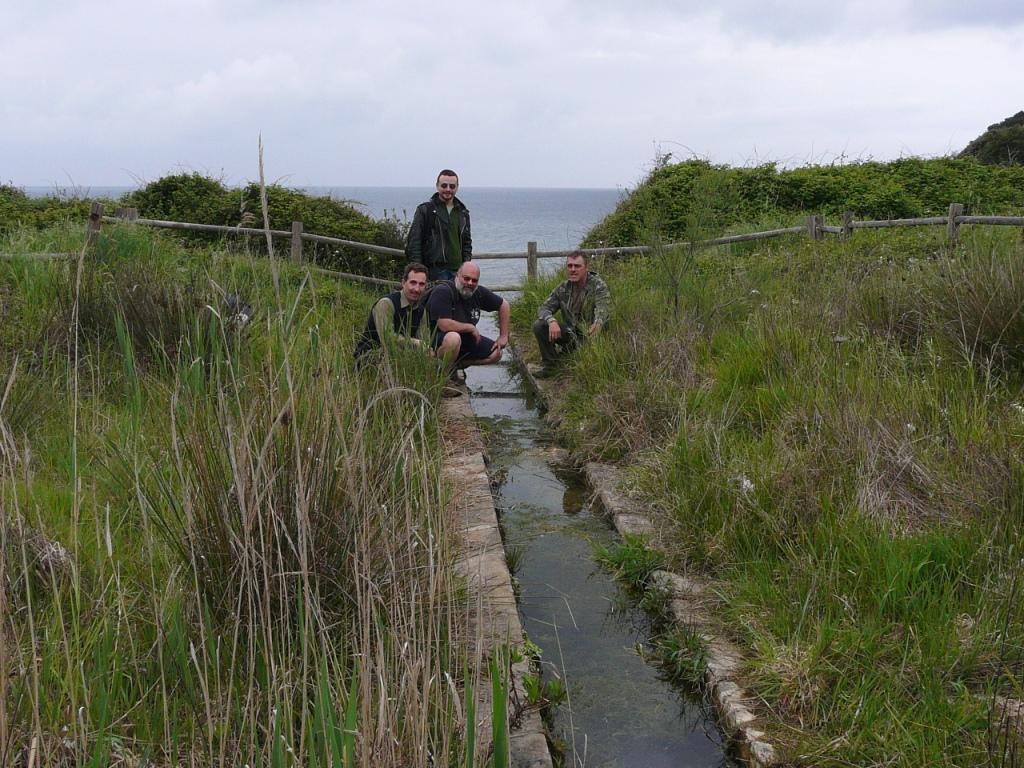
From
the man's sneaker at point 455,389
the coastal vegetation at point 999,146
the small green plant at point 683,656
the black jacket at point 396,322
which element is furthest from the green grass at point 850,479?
the coastal vegetation at point 999,146

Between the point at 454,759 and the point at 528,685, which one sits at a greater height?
the point at 454,759

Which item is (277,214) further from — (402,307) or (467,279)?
(402,307)

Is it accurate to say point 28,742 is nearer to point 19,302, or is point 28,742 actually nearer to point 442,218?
point 19,302

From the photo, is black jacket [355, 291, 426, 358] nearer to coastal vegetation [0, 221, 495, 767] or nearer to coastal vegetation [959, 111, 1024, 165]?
coastal vegetation [0, 221, 495, 767]

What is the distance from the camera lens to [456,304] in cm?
749

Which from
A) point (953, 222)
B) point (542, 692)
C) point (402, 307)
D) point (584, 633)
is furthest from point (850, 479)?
point (953, 222)

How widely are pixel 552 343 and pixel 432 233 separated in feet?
4.88

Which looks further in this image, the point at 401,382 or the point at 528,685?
the point at 401,382

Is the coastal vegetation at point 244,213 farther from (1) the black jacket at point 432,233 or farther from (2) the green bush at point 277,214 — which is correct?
(1) the black jacket at point 432,233

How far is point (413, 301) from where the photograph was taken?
6.97 m

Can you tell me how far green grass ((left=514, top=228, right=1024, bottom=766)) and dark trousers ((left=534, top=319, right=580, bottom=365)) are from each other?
0.90 meters

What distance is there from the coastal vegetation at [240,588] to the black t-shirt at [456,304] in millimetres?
3310

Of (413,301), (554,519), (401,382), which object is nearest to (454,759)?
(554,519)

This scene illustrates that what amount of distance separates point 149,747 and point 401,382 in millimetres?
3609
